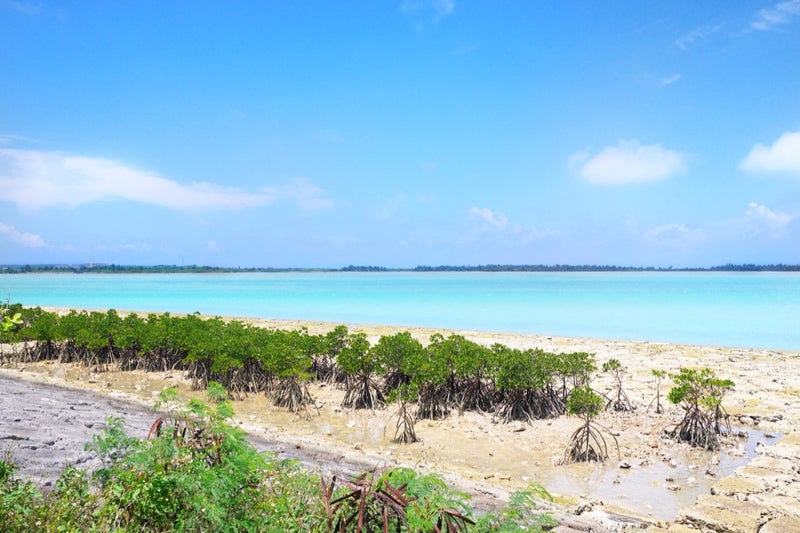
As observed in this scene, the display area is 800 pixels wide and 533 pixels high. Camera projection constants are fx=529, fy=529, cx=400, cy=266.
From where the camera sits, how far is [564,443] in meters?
8.41

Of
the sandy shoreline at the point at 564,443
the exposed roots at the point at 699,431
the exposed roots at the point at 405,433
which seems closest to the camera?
the sandy shoreline at the point at 564,443

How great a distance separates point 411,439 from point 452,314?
27.7 metres

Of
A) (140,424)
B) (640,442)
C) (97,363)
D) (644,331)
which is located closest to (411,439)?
(640,442)

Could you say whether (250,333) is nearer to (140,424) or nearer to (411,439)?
(140,424)

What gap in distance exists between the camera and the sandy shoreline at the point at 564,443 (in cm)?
666

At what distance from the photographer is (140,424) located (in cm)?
805

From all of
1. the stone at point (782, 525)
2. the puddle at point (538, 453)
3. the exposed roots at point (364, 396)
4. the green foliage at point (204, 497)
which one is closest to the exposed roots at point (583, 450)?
the puddle at point (538, 453)

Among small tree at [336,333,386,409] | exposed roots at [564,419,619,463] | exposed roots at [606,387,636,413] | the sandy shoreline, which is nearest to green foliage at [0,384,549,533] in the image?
the sandy shoreline

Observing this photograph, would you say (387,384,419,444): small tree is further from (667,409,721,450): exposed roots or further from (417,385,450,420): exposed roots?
(667,409,721,450): exposed roots

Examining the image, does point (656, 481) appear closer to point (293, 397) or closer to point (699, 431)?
point (699, 431)

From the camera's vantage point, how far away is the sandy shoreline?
21.8 feet

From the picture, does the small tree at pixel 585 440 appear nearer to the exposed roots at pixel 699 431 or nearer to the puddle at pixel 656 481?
the puddle at pixel 656 481

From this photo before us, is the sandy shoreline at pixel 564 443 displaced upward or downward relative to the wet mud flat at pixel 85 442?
downward

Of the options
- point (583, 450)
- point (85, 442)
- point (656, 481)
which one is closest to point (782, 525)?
point (656, 481)
